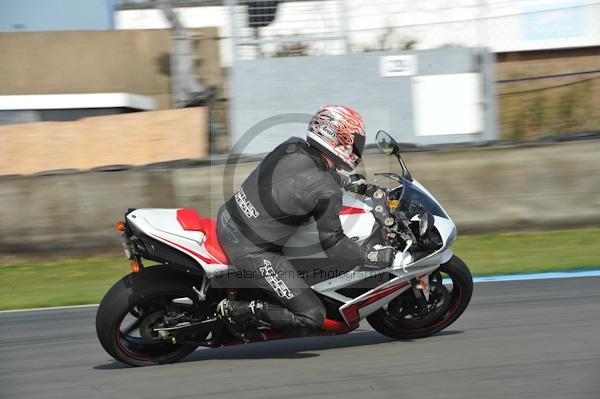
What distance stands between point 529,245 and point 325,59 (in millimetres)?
4388

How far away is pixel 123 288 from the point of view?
5262 mm

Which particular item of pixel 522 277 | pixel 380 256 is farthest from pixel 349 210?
pixel 522 277

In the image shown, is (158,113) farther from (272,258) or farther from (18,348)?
(272,258)

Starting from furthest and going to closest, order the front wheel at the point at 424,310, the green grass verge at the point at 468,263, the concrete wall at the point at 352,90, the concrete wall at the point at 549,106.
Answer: the concrete wall at the point at 549,106 < the concrete wall at the point at 352,90 < the green grass verge at the point at 468,263 < the front wheel at the point at 424,310

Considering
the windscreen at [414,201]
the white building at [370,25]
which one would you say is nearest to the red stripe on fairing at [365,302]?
the windscreen at [414,201]

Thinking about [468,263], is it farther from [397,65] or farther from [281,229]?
[397,65]

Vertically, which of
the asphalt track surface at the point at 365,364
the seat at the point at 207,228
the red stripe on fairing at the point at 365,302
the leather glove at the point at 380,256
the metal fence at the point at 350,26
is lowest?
the asphalt track surface at the point at 365,364

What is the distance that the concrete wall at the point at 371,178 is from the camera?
9.80 metres

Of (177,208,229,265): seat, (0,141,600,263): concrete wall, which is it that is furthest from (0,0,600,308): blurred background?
(177,208,229,265): seat

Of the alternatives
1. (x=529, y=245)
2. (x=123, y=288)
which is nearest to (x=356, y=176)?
(x=123, y=288)

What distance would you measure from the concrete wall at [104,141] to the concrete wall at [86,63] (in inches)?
161

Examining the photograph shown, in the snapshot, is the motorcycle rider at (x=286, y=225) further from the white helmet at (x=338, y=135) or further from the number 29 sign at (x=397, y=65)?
the number 29 sign at (x=397, y=65)

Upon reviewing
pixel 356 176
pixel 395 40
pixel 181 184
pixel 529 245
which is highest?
pixel 395 40

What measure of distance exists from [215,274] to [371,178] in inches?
189
